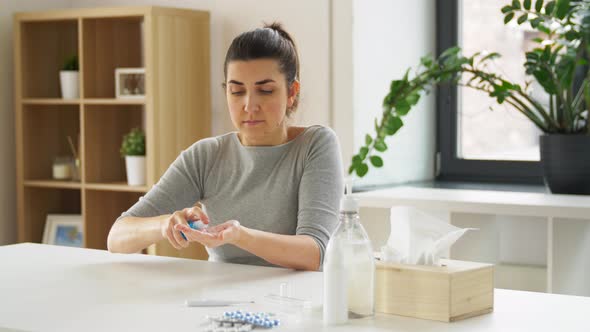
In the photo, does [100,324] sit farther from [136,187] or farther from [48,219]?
[48,219]

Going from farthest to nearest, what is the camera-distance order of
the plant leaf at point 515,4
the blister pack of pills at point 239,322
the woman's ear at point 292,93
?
the plant leaf at point 515,4 → the woman's ear at point 292,93 → the blister pack of pills at point 239,322

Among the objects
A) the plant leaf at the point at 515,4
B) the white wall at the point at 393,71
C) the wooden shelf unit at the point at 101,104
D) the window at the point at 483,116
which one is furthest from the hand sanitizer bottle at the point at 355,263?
the window at the point at 483,116

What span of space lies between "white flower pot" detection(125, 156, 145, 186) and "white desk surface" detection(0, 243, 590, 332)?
5.12 ft

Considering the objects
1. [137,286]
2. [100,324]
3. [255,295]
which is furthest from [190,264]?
[100,324]

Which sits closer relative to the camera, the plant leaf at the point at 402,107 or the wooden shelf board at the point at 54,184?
the plant leaf at the point at 402,107

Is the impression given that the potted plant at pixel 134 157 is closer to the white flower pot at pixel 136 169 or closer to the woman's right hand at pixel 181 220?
the white flower pot at pixel 136 169

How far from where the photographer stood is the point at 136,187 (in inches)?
149

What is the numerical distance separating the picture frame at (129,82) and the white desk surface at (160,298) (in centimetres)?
169

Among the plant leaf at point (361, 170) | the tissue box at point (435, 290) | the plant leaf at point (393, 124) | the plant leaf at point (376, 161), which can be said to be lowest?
the tissue box at point (435, 290)

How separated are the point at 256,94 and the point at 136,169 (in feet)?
5.41

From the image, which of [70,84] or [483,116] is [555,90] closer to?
[483,116]

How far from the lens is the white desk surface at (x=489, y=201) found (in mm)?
2738

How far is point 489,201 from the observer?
2875mm

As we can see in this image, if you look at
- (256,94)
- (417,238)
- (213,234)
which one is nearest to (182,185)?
(256,94)
